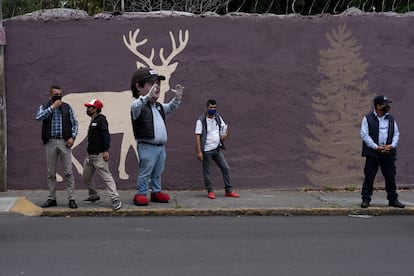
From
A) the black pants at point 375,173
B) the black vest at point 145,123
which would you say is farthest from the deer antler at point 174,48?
the black pants at point 375,173

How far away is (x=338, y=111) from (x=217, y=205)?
3336mm

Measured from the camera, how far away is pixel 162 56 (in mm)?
11625

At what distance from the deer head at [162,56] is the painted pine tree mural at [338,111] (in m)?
2.71

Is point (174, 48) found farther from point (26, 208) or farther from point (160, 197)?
point (26, 208)

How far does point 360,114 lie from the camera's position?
11945 mm

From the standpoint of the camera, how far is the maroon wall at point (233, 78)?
1154cm

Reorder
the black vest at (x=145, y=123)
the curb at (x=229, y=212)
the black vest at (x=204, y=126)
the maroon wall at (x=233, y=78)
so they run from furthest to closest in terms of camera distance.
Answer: the maroon wall at (x=233, y=78)
the black vest at (x=204, y=126)
the black vest at (x=145, y=123)
the curb at (x=229, y=212)

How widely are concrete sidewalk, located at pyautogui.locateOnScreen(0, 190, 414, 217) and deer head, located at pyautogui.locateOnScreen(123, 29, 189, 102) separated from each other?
2.22 m

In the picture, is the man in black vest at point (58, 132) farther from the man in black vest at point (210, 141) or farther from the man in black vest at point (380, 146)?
the man in black vest at point (380, 146)

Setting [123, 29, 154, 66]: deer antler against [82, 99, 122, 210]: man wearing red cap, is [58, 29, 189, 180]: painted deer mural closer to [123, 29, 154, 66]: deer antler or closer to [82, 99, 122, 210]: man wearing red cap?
[123, 29, 154, 66]: deer antler

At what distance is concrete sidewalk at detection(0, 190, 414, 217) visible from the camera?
974cm
